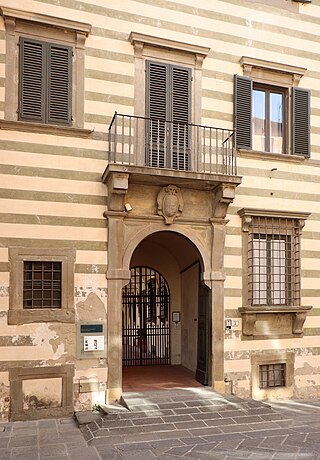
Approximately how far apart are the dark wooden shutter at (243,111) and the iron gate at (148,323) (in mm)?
4954

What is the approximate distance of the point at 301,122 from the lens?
1189cm

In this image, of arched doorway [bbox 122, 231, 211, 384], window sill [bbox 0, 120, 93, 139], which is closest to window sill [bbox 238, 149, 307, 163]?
arched doorway [bbox 122, 231, 211, 384]

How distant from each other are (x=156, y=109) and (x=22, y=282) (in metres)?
4.53

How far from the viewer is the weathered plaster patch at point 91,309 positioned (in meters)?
9.77

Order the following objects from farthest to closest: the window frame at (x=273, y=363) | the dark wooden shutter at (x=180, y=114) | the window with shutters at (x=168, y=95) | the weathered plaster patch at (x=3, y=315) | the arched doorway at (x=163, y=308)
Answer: the arched doorway at (x=163, y=308)
the window frame at (x=273, y=363)
the dark wooden shutter at (x=180, y=114)
the window with shutters at (x=168, y=95)
the weathered plaster patch at (x=3, y=315)

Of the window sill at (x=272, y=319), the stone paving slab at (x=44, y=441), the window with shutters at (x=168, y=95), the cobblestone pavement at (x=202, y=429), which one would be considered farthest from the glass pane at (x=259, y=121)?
the stone paving slab at (x=44, y=441)

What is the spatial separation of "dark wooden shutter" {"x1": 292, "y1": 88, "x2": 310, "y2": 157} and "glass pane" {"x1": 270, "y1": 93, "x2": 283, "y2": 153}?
0.33 m

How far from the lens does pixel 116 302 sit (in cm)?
998

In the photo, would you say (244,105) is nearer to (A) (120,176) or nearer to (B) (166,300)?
(A) (120,176)

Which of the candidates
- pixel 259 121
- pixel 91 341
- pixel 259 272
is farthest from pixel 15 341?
pixel 259 121

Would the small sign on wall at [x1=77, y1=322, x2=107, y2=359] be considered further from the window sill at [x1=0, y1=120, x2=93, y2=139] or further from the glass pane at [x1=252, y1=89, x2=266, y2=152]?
the glass pane at [x1=252, y1=89, x2=266, y2=152]

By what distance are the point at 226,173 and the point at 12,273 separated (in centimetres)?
490

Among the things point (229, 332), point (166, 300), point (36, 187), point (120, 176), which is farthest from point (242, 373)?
point (36, 187)

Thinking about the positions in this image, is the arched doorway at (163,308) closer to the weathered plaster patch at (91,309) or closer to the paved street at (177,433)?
the paved street at (177,433)
